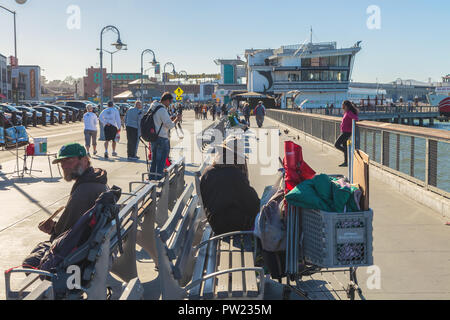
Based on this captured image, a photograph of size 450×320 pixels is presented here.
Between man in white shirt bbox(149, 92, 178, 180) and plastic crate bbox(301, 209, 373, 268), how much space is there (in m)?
7.23

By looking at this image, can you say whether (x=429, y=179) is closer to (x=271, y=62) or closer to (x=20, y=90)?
(x=20, y=90)

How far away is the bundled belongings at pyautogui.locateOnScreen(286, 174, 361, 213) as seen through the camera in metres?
4.27

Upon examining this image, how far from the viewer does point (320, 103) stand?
376 ft

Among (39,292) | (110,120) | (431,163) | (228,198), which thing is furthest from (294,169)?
(110,120)

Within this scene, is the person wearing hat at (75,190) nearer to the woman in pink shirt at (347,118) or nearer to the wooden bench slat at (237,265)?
the wooden bench slat at (237,265)

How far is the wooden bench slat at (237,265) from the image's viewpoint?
386 centimetres

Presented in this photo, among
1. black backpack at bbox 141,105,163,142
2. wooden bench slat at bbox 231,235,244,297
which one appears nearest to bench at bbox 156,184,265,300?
wooden bench slat at bbox 231,235,244,297

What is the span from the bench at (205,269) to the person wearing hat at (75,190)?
0.72 meters

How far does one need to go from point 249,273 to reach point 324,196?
0.84 m

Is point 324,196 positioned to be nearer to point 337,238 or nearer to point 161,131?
point 337,238

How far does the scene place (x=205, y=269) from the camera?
180 inches

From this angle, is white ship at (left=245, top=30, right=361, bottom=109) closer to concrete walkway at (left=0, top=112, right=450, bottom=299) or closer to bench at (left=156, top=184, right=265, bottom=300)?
concrete walkway at (left=0, top=112, right=450, bottom=299)

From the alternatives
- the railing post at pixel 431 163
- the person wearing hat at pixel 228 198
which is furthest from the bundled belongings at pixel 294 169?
the railing post at pixel 431 163
